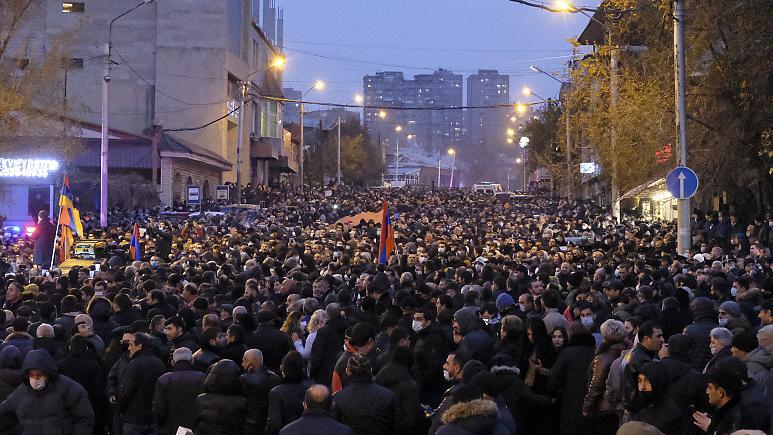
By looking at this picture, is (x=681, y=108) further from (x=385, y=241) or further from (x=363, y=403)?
(x=363, y=403)

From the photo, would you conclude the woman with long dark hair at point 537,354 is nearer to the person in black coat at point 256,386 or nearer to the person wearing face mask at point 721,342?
the person wearing face mask at point 721,342

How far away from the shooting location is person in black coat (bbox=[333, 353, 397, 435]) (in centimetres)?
791

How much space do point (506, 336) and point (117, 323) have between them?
452cm

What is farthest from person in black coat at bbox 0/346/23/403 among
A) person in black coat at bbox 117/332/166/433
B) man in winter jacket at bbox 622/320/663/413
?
man in winter jacket at bbox 622/320/663/413

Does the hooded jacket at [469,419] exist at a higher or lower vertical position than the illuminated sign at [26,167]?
lower

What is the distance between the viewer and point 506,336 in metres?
9.87

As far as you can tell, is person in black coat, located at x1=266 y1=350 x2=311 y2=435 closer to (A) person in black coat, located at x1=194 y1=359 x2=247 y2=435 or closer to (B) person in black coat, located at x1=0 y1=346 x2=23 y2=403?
(A) person in black coat, located at x1=194 y1=359 x2=247 y2=435

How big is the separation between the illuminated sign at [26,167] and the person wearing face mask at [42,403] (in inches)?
1346

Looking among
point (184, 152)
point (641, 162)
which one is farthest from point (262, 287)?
point (184, 152)

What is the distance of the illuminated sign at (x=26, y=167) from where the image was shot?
4134cm

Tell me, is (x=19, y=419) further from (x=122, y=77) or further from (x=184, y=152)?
(x=122, y=77)

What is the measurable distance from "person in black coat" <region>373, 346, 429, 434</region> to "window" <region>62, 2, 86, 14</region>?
6073 centimetres

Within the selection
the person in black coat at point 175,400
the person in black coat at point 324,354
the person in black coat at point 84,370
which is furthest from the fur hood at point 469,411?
the person in black coat at point 84,370

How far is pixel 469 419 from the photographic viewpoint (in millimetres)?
6527
